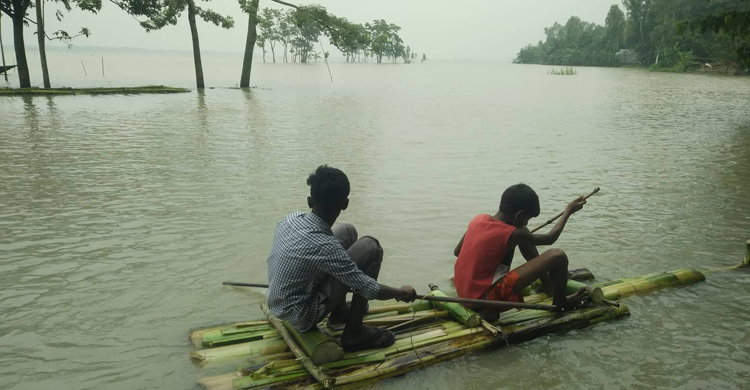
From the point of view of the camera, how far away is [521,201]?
3576 mm

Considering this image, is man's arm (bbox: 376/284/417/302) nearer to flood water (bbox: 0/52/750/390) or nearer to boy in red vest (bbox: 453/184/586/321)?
Result: flood water (bbox: 0/52/750/390)

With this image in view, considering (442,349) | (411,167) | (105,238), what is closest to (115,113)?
(411,167)

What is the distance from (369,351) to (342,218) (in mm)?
3804

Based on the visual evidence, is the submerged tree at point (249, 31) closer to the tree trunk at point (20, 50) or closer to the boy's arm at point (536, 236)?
the tree trunk at point (20, 50)

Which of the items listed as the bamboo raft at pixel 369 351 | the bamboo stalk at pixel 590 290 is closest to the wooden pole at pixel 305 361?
the bamboo raft at pixel 369 351

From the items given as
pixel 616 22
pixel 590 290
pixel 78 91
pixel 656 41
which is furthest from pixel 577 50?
pixel 590 290

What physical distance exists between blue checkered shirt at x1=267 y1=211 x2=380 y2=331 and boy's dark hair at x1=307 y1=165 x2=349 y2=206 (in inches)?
4.9

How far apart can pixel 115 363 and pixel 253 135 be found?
10.5m

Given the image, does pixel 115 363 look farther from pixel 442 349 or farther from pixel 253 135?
pixel 253 135

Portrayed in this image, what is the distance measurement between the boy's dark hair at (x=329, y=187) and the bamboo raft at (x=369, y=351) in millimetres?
813

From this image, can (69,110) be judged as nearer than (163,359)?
No

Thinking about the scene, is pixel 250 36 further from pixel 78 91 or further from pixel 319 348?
pixel 319 348

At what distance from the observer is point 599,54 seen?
83312mm

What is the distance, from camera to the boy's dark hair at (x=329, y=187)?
2939 mm
